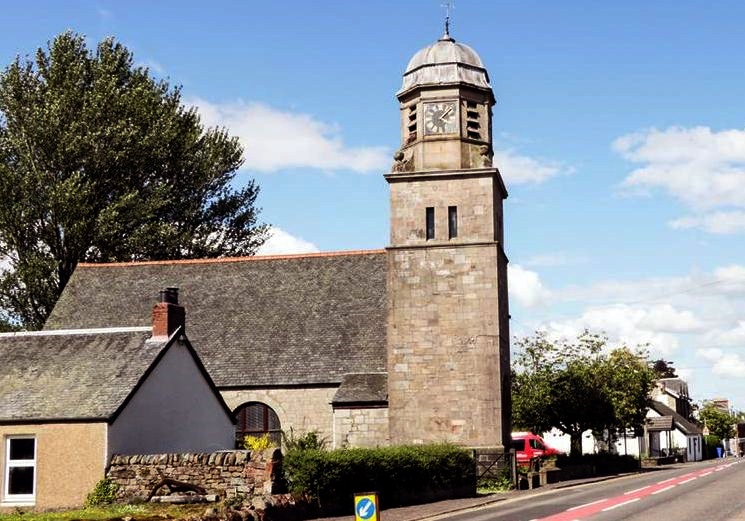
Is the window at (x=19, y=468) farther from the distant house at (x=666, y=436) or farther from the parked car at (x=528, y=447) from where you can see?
the distant house at (x=666, y=436)

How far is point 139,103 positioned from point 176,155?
4065 millimetres

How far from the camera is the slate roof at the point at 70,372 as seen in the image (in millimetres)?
26188

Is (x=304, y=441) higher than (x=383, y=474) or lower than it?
higher

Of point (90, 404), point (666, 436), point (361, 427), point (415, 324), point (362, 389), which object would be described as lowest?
point (666, 436)

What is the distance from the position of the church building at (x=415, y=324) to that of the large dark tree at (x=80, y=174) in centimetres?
1169

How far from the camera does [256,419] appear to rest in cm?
3962

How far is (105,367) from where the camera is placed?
91.9ft

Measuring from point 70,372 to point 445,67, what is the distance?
18.8 metres

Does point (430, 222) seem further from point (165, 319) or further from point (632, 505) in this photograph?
point (632, 505)

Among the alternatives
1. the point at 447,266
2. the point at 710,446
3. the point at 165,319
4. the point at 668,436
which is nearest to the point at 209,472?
the point at 165,319

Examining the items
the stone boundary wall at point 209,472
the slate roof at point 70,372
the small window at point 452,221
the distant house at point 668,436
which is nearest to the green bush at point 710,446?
the distant house at point 668,436

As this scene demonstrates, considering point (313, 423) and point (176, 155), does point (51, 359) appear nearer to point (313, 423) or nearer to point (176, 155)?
point (313, 423)

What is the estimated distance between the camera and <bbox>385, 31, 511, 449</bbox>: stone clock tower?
36.2 meters

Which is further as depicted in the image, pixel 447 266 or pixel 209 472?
pixel 447 266
